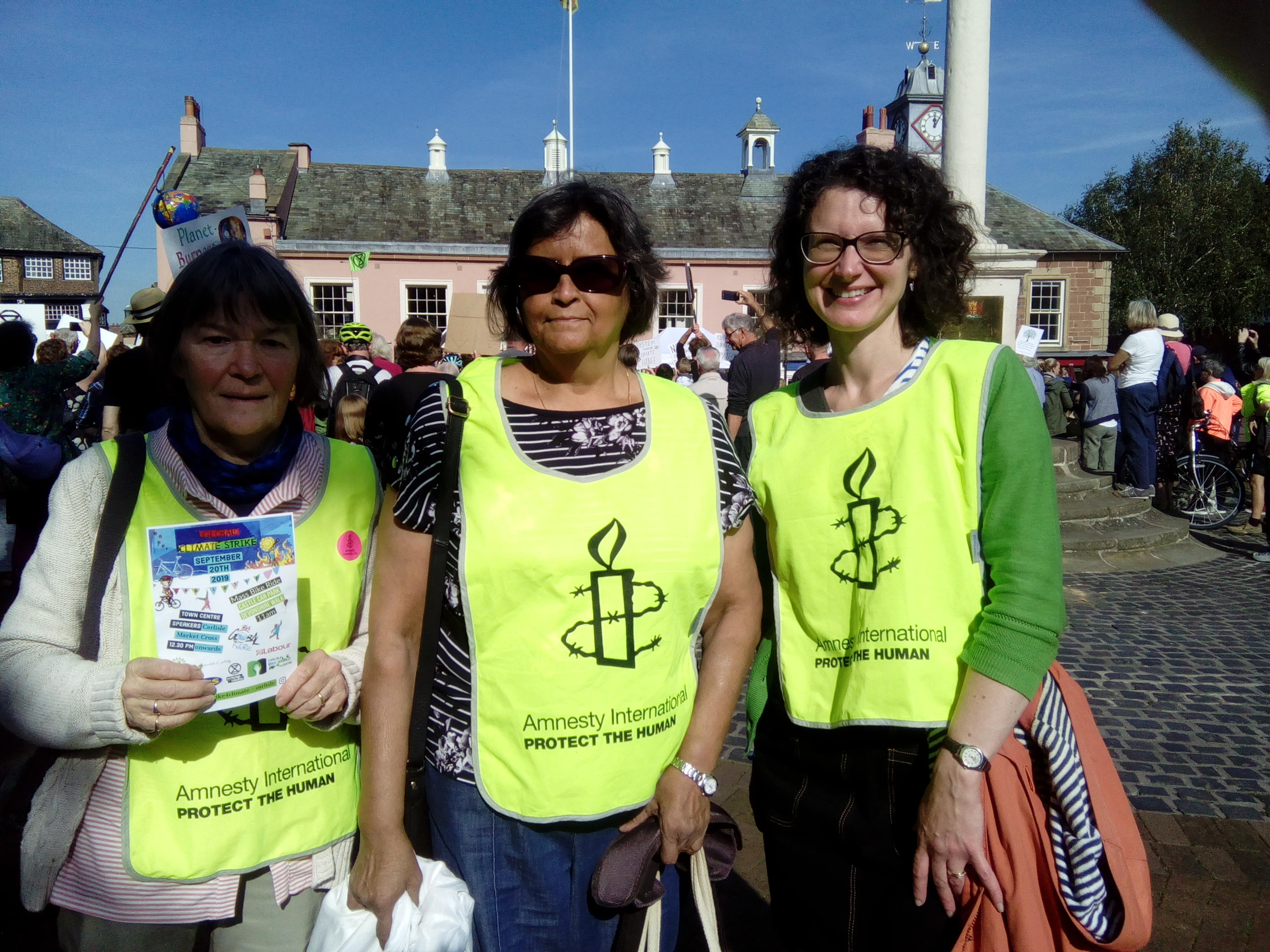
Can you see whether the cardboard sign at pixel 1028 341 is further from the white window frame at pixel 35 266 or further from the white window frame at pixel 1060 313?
the white window frame at pixel 35 266

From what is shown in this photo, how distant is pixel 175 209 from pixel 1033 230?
94.4 feet

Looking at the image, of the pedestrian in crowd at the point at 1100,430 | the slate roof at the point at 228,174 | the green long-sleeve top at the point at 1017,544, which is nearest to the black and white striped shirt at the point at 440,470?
the green long-sleeve top at the point at 1017,544

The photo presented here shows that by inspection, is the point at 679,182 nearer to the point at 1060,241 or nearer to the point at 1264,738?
the point at 1060,241

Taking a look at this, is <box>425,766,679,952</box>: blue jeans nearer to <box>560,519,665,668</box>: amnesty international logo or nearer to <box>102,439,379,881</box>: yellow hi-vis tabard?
<box>102,439,379,881</box>: yellow hi-vis tabard

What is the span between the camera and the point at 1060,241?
27531 millimetres

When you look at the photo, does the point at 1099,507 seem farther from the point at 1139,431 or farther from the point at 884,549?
the point at 884,549

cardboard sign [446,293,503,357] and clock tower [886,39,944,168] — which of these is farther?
clock tower [886,39,944,168]

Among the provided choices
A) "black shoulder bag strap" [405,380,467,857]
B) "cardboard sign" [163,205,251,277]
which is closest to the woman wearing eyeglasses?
"black shoulder bag strap" [405,380,467,857]

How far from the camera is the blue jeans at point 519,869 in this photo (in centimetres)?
171

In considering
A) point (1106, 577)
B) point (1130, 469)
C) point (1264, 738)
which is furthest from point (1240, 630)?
point (1130, 469)

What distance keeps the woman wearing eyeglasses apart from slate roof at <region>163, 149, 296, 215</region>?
86.7 feet

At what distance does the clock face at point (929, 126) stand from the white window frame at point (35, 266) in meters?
48.3

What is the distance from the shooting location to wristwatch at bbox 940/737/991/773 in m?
1.60

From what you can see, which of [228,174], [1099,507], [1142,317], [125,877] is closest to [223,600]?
[125,877]
